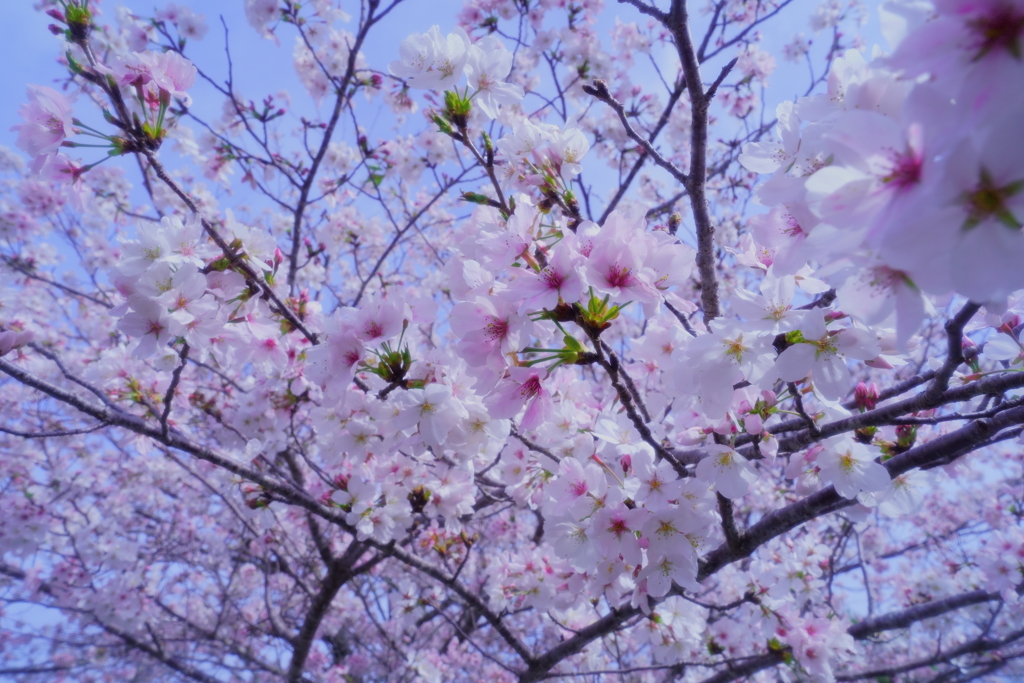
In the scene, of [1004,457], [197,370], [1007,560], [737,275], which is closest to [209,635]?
[197,370]

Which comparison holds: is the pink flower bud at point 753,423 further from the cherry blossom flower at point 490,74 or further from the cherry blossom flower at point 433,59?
the cherry blossom flower at point 433,59

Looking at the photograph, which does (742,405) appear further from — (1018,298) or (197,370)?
(197,370)

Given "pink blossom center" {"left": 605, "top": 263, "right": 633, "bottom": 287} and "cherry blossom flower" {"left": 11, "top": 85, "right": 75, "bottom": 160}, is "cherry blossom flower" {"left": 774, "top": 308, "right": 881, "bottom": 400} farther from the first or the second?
"cherry blossom flower" {"left": 11, "top": 85, "right": 75, "bottom": 160}

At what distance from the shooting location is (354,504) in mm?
2365

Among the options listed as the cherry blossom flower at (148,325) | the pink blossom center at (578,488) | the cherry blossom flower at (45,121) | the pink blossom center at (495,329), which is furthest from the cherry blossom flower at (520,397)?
the cherry blossom flower at (45,121)

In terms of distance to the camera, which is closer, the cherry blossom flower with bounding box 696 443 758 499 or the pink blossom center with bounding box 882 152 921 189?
A: the pink blossom center with bounding box 882 152 921 189

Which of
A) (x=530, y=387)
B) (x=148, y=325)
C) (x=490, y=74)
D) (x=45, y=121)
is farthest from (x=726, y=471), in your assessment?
(x=45, y=121)

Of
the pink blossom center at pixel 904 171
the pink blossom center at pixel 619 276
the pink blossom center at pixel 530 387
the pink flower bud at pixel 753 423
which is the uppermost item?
the pink blossom center at pixel 619 276

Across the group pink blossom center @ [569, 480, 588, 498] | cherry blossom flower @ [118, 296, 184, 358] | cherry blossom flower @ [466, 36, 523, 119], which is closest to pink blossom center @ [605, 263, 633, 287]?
pink blossom center @ [569, 480, 588, 498]

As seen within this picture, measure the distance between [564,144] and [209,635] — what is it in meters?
5.23

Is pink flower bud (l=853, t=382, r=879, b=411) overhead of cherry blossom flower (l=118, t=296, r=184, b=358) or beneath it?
beneath

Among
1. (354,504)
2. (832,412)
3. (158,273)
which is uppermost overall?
(158,273)

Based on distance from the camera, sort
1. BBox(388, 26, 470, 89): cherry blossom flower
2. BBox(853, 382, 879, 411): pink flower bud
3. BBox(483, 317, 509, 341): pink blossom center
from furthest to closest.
A: 1. BBox(388, 26, 470, 89): cherry blossom flower
2. BBox(853, 382, 879, 411): pink flower bud
3. BBox(483, 317, 509, 341): pink blossom center

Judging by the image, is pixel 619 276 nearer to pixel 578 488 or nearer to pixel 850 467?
pixel 578 488
